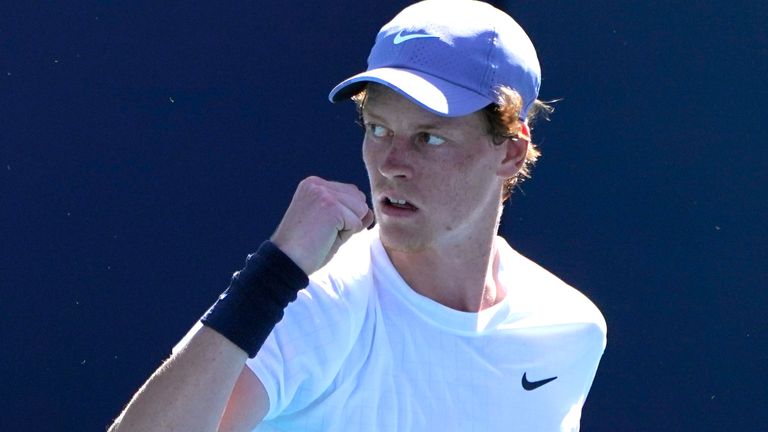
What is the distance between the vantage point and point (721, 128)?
3.50 m

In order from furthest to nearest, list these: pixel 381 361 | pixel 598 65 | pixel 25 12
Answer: pixel 598 65
pixel 25 12
pixel 381 361

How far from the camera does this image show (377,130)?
2236 millimetres

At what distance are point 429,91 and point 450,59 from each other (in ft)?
0.37

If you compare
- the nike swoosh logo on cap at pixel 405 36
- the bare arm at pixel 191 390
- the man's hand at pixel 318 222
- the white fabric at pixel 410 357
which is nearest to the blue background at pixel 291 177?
the white fabric at pixel 410 357

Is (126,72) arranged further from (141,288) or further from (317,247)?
(317,247)

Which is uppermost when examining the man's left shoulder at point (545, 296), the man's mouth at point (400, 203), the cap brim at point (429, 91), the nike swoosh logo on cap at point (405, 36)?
the nike swoosh logo on cap at point (405, 36)

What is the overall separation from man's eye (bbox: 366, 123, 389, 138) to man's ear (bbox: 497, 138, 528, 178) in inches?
10.5

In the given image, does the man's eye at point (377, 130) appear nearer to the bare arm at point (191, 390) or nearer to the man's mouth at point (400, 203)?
the man's mouth at point (400, 203)

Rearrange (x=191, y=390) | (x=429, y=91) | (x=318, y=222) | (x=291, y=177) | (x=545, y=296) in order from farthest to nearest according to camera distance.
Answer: (x=291, y=177) → (x=545, y=296) → (x=429, y=91) → (x=318, y=222) → (x=191, y=390)

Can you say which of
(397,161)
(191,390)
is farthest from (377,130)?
(191,390)

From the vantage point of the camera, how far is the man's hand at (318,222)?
1938 millimetres

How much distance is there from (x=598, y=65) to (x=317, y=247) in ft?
5.71

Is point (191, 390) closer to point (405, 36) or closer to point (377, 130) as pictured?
point (377, 130)

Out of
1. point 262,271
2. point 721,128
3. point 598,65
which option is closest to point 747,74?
point 721,128
